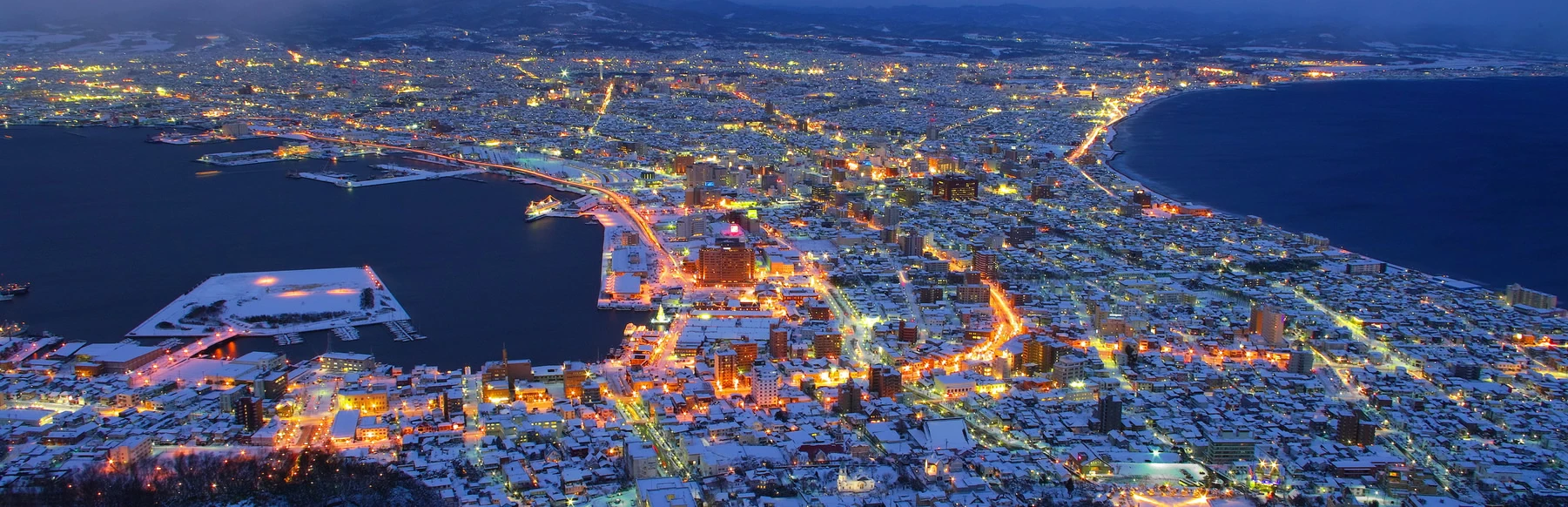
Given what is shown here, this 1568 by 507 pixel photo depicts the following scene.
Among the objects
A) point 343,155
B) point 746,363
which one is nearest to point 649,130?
point 343,155

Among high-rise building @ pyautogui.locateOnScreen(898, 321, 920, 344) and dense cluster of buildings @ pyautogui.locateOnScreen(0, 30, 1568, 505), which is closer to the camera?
dense cluster of buildings @ pyautogui.locateOnScreen(0, 30, 1568, 505)

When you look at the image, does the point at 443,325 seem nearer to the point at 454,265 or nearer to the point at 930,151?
the point at 454,265

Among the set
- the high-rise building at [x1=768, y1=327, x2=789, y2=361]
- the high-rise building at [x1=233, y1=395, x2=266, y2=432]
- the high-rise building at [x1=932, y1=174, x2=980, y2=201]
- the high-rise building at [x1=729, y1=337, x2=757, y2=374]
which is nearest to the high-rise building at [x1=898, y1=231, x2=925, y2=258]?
the high-rise building at [x1=932, y1=174, x2=980, y2=201]

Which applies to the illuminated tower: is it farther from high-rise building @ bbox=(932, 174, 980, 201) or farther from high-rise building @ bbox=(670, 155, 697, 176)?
high-rise building @ bbox=(670, 155, 697, 176)

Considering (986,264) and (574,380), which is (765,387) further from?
(986,264)

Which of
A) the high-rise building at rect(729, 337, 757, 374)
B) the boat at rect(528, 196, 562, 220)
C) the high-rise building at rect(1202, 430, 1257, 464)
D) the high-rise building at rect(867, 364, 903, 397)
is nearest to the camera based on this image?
the high-rise building at rect(1202, 430, 1257, 464)

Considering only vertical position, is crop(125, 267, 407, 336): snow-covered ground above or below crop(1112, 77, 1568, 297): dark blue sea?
below
